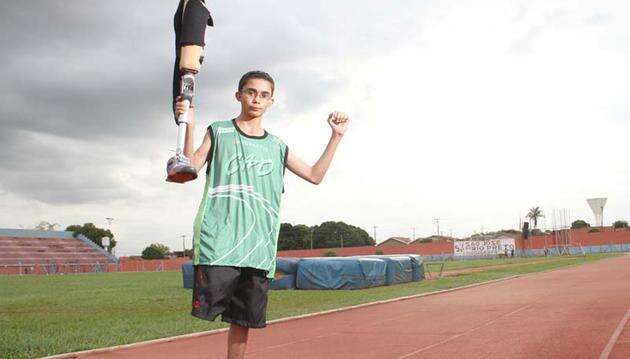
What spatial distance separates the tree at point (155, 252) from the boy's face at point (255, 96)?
11574 cm

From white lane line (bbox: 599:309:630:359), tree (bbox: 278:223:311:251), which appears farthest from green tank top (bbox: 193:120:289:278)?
tree (bbox: 278:223:311:251)

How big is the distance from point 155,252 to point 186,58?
12050cm

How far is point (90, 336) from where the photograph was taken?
355 inches

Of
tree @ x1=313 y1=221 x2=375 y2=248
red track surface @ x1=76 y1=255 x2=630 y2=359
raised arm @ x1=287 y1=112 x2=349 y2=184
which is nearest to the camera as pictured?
raised arm @ x1=287 y1=112 x2=349 y2=184

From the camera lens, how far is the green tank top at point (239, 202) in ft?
9.88

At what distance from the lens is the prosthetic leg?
8.48 feet

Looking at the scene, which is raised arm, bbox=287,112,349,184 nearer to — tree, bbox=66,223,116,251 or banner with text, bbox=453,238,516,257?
banner with text, bbox=453,238,516,257

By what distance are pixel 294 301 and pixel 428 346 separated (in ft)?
30.1

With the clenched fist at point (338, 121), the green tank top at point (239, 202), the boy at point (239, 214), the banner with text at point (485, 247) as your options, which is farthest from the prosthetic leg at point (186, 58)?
the banner with text at point (485, 247)

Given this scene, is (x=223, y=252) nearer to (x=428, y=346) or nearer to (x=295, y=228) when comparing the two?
(x=428, y=346)

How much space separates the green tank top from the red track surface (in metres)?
3.67

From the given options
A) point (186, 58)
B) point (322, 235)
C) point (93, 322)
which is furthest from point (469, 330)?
point (322, 235)

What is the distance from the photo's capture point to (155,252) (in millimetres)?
118062

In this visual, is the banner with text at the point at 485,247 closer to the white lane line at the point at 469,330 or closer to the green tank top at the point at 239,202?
the white lane line at the point at 469,330
